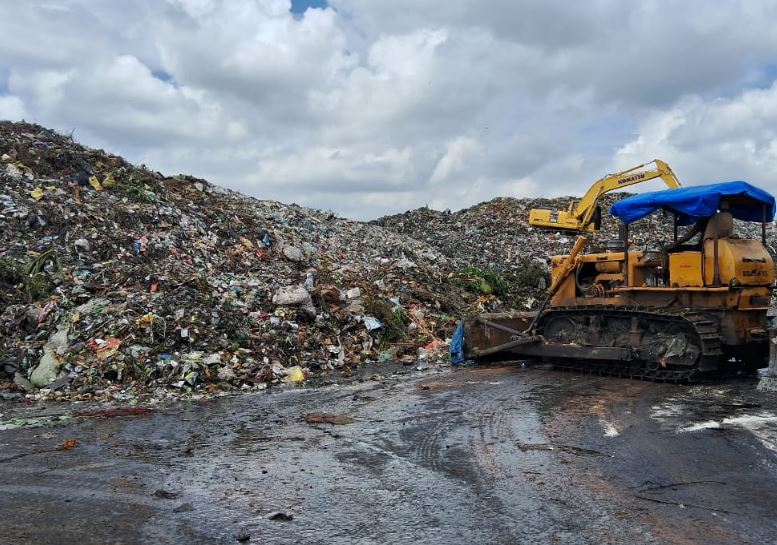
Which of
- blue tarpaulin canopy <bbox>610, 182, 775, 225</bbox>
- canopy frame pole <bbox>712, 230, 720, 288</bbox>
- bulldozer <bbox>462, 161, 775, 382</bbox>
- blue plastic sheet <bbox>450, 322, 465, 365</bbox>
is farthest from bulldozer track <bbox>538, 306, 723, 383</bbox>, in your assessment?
blue plastic sheet <bbox>450, 322, 465, 365</bbox>

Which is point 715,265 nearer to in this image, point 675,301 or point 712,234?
point 712,234

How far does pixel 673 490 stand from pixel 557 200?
24.4 m

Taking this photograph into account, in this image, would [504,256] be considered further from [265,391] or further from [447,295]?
[265,391]

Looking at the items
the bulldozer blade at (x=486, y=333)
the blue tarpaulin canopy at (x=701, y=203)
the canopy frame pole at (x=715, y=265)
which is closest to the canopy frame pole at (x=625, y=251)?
the blue tarpaulin canopy at (x=701, y=203)

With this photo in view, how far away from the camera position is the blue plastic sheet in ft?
36.1

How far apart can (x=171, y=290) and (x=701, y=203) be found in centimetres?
856

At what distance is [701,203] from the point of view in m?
8.16

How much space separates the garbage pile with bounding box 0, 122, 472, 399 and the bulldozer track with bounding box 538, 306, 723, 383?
127 inches

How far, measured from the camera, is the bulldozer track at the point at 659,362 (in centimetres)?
800

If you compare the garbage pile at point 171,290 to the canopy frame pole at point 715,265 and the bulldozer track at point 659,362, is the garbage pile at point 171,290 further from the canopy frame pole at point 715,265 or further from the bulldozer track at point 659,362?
the canopy frame pole at point 715,265

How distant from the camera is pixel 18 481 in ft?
15.9

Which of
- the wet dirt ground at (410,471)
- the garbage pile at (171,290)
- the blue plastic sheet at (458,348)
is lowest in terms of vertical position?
the wet dirt ground at (410,471)

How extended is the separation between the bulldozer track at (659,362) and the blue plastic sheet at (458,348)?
1632mm

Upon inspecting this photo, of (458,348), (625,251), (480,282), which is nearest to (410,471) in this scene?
(625,251)
